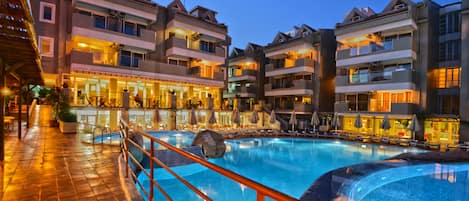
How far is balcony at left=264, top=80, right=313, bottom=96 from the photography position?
91.7ft

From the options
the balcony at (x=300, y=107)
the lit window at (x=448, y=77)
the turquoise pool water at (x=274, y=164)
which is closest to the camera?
the turquoise pool water at (x=274, y=164)

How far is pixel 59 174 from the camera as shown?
568 centimetres

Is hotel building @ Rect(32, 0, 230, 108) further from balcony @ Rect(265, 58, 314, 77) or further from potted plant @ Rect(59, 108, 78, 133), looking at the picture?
balcony @ Rect(265, 58, 314, 77)

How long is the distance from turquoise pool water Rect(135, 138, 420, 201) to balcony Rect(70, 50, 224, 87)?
25.2 feet

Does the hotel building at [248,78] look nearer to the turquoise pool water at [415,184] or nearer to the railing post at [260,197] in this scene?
the turquoise pool water at [415,184]

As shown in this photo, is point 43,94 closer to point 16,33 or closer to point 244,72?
point 244,72

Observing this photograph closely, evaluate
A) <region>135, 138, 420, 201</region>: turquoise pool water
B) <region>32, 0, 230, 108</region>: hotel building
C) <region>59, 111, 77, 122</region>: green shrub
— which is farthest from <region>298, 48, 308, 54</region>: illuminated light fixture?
<region>59, 111, 77, 122</region>: green shrub

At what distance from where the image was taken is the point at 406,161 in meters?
12.0

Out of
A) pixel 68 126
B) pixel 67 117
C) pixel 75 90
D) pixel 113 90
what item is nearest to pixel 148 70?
pixel 113 90

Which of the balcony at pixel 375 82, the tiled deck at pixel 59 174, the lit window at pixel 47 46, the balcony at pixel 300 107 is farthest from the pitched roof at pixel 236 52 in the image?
the tiled deck at pixel 59 174

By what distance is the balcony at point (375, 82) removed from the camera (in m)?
20.4

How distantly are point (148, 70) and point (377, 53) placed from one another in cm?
1930

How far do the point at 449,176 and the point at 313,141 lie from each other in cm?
1004

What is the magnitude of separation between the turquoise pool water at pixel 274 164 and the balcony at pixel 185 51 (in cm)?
932
